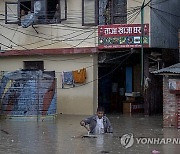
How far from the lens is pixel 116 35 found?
2205 cm

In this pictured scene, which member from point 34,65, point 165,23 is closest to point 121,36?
point 165,23

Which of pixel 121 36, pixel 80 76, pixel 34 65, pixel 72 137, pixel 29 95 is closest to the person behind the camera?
pixel 72 137

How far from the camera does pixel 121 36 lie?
21938mm

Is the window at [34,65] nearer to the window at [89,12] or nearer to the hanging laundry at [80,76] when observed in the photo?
the hanging laundry at [80,76]

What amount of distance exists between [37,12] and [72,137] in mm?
10591

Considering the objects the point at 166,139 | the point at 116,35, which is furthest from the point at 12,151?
the point at 116,35

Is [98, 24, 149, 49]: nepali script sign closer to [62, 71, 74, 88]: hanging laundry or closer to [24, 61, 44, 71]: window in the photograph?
[62, 71, 74, 88]: hanging laundry

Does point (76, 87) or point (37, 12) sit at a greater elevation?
point (37, 12)

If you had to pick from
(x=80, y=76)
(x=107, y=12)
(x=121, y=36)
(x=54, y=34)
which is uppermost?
(x=107, y=12)

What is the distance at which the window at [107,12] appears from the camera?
22.3 meters

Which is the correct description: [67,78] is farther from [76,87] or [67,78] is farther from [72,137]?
[72,137]

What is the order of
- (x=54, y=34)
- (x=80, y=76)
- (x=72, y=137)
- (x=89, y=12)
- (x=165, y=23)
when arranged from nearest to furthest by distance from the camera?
(x=72, y=137) → (x=89, y=12) → (x=80, y=76) → (x=165, y=23) → (x=54, y=34)

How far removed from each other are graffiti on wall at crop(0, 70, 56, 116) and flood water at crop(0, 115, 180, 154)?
0.57 m

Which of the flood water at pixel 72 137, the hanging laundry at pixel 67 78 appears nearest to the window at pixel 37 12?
the hanging laundry at pixel 67 78
